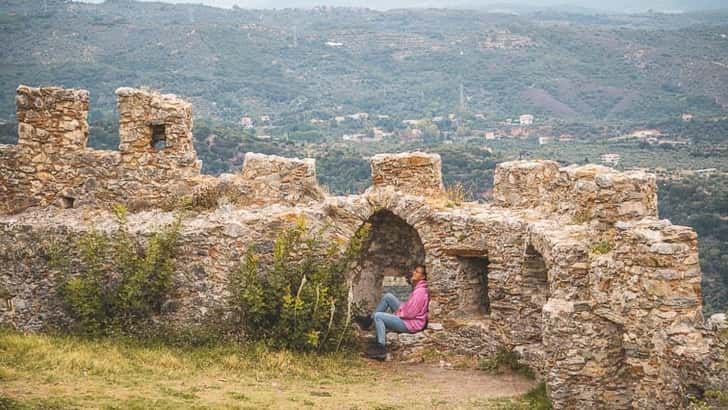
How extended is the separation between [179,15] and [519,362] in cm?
9877

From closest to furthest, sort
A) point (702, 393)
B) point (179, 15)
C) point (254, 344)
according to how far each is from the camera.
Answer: point (702, 393)
point (254, 344)
point (179, 15)

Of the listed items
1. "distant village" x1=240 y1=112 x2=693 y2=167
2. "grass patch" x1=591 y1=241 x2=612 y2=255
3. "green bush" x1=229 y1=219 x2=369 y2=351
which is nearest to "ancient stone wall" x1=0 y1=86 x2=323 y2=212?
"green bush" x1=229 y1=219 x2=369 y2=351

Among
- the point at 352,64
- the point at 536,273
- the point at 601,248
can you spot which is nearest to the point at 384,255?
the point at 536,273

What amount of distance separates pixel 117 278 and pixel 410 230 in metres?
5.50

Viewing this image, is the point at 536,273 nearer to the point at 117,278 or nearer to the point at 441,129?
the point at 117,278

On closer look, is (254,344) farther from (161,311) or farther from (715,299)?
(715,299)

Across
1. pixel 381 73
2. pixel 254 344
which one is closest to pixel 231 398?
pixel 254 344

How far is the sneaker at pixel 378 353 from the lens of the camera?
1784 centimetres

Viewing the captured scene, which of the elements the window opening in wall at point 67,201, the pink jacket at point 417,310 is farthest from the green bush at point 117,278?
the pink jacket at point 417,310

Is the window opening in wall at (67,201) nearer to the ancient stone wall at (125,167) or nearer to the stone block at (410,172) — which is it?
the ancient stone wall at (125,167)

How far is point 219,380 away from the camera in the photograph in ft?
50.6

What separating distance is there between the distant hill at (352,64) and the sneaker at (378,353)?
132 ft

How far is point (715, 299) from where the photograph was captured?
94.2ft

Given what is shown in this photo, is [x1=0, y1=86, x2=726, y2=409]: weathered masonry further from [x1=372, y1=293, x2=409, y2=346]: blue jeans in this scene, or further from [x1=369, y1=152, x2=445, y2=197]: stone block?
[x1=372, y1=293, x2=409, y2=346]: blue jeans
